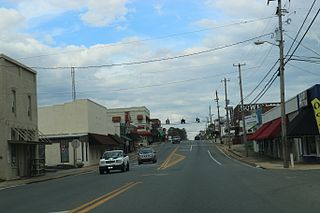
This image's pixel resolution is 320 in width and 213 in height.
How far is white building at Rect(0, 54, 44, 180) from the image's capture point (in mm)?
35219

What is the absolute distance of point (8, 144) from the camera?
35469mm

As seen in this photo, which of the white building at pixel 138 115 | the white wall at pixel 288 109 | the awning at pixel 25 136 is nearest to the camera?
the awning at pixel 25 136

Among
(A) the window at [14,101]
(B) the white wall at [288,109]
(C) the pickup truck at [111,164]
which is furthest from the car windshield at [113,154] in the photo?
(B) the white wall at [288,109]

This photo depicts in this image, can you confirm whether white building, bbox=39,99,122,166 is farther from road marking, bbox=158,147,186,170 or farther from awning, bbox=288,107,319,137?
awning, bbox=288,107,319,137

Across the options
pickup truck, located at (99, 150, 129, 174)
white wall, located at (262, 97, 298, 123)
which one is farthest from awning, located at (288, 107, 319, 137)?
pickup truck, located at (99, 150, 129, 174)

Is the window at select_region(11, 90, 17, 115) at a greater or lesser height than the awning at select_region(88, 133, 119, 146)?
greater

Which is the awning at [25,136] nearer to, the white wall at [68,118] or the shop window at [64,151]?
the shop window at [64,151]

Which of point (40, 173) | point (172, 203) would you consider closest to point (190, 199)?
point (172, 203)

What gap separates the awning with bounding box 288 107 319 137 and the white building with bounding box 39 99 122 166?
27584 millimetres

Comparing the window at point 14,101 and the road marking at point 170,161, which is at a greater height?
the window at point 14,101

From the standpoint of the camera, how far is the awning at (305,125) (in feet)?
120

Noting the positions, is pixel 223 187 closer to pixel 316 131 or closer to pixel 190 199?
pixel 190 199

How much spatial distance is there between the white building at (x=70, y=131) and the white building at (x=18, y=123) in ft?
49.4

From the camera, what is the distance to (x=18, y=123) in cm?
3803
